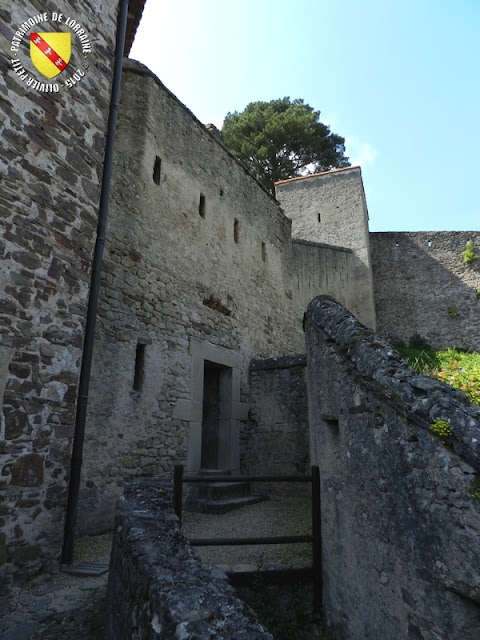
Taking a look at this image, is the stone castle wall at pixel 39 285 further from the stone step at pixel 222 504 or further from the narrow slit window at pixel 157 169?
the stone step at pixel 222 504

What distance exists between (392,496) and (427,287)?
15975mm

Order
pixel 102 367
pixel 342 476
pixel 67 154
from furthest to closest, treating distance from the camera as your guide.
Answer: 1. pixel 102 367
2. pixel 67 154
3. pixel 342 476

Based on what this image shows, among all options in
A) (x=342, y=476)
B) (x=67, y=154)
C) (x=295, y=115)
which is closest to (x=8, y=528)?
(x=342, y=476)

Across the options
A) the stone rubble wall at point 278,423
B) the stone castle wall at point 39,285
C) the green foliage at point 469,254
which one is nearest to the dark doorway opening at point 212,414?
the stone rubble wall at point 278,423

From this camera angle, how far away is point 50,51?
4.45 m

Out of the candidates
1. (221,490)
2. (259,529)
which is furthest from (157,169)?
(259,529)

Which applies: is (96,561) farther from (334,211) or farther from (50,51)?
(334,211)

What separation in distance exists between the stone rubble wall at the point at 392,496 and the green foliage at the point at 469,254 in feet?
52.0

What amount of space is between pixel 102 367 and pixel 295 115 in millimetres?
19098

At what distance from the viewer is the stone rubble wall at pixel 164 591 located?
1513 mm

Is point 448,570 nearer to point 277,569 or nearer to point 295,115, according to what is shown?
point 277,569

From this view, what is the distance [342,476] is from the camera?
3.19 m

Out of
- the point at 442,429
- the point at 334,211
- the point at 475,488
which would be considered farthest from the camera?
the point at 334,211

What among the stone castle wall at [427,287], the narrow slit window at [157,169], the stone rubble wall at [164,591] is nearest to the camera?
the stone rubble wall at [164,591]
